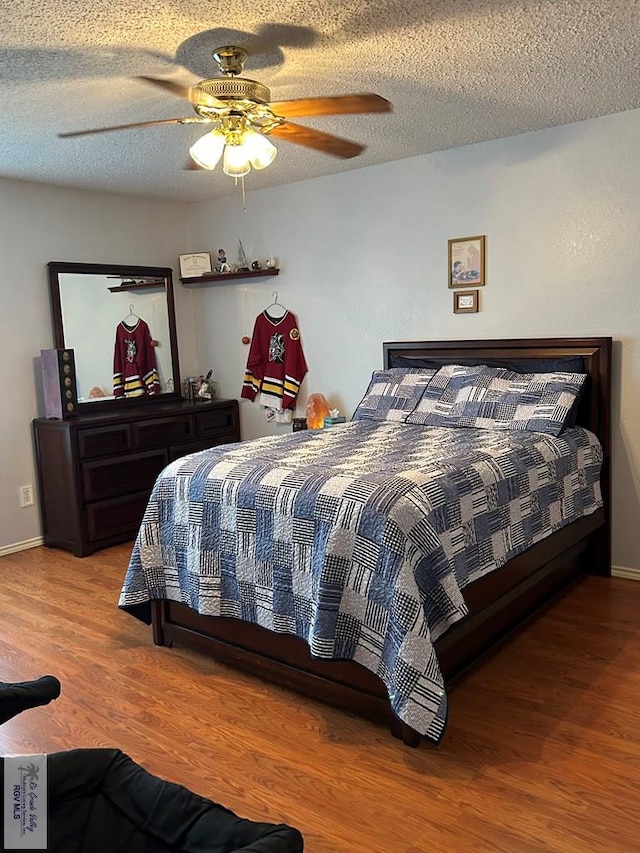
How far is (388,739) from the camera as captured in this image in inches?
91.7

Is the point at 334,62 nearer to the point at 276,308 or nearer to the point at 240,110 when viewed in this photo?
the point at 240,110

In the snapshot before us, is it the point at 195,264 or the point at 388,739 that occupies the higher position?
the point at 195,264

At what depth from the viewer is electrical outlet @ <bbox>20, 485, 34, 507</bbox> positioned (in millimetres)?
4551

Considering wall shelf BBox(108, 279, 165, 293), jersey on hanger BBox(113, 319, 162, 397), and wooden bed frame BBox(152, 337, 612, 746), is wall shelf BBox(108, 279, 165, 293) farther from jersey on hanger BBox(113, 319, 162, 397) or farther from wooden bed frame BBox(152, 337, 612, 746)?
wooden bed frame BBox(152, 337, 612, 746)

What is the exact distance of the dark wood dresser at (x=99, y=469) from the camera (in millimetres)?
4363

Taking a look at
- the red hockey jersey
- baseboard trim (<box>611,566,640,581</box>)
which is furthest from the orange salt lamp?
baseboard trim (<box>611,566,640,581</box>)

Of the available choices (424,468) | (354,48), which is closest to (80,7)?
(354,48)

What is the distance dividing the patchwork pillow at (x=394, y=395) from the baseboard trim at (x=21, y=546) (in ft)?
7.43

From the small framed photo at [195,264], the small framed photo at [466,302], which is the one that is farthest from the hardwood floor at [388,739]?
the small framed photo at [195,264]

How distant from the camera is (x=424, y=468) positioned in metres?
2.66

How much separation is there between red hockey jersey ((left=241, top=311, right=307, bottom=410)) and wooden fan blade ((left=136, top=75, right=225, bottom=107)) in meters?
2.49

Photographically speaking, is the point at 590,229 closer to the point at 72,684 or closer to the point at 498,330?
the point at 498,330

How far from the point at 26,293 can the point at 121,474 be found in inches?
51.3

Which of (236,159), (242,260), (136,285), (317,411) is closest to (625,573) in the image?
(317,411)
